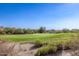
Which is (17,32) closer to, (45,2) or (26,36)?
(26,36)

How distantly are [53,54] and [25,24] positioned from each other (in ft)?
1.15

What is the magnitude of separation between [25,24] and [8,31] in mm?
160

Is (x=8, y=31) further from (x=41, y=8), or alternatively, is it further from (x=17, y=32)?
(x=41, y=8)

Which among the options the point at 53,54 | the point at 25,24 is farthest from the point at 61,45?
the point at 25,24

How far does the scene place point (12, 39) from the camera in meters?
1.63

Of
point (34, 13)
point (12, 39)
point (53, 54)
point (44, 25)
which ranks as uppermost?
point (34, 13)

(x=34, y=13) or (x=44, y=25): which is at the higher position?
(x=34, y=13)

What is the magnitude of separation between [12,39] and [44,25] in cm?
30

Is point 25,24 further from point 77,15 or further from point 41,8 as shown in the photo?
Answer: point 77,15

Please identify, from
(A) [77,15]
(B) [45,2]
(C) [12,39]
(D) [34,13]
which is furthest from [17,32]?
(A) [77,15]

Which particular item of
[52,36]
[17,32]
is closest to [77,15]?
[52,36]

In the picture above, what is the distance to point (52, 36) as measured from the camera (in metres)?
1.62

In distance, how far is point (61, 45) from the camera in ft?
5.28

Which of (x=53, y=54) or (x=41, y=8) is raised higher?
(x=41, y=8)
